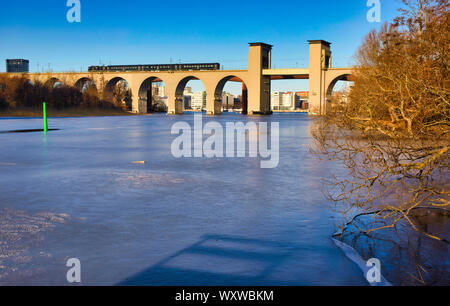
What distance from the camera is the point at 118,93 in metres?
81.6

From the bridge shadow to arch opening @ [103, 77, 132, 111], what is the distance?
241ft

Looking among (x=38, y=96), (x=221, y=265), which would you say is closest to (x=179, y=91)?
(x=38, y=96)

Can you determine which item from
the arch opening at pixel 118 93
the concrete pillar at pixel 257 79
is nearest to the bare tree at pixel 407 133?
the concrete pillar at pixel 257 79

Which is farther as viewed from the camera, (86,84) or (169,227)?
(86,84)

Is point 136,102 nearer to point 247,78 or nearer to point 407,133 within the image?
point 247,78

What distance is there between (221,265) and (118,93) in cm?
8107

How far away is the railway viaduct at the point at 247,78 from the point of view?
2741 inches

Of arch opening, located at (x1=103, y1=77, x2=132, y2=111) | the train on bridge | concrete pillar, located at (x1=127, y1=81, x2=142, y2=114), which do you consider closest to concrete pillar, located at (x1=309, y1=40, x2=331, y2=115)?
the train on bridge

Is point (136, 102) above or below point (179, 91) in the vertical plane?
below

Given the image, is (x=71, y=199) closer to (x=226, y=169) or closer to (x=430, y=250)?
(x=226, y=169)

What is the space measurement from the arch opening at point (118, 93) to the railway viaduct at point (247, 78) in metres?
0.28

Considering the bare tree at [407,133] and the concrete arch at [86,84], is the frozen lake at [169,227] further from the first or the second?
the concrete arch at [86,84]

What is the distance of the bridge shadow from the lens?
364 cm

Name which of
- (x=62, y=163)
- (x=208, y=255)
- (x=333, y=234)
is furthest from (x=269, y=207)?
(x=62, y=163)
